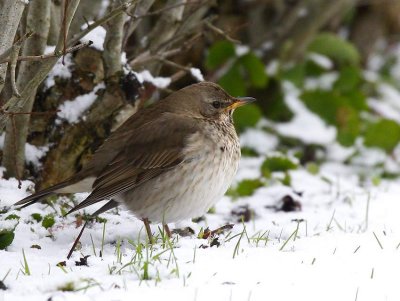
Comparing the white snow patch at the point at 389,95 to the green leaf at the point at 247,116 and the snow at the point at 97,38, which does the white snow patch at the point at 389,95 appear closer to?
the green leaf at the point at 247,116

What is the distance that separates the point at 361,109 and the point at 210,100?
3.63 meters

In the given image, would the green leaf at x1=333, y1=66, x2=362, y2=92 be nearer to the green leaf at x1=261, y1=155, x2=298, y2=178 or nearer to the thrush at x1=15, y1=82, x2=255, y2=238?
the green leaf at x1=261, y1=155, x2=298, y2=178

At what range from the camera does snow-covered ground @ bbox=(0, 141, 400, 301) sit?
3547 mm

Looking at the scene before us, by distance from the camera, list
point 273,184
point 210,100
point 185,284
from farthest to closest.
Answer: point 273,184 < point 210,100 < point 185,284

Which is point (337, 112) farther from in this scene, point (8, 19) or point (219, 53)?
point (8, 19)

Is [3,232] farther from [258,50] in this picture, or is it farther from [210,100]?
[258,50]

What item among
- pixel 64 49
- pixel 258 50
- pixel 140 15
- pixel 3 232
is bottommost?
pixel 3 232

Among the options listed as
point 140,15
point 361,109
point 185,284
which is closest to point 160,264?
point 185,284

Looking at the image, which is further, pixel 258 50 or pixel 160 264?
pixel 258 50

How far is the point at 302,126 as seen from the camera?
28.9ft

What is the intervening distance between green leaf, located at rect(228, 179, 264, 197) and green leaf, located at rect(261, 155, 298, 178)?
0.47 meters

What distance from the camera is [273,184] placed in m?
6.84

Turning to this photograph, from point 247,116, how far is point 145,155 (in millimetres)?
3350

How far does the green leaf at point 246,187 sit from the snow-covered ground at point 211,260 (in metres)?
0.78
